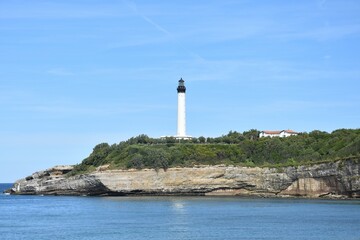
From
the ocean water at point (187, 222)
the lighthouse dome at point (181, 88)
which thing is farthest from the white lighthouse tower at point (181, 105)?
the ocean water at point (187, 222)

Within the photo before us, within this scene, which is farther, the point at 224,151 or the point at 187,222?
the point at 224,151

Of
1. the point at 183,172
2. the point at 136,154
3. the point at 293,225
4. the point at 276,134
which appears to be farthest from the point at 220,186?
the point at 293,225

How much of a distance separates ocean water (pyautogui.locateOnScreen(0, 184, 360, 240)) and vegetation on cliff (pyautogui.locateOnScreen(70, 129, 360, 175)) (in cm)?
2230

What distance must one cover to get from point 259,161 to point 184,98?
1654cm

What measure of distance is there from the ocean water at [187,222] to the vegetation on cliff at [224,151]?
73.1ft

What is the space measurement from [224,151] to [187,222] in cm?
4909

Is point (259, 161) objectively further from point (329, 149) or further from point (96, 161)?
point (96, 161)

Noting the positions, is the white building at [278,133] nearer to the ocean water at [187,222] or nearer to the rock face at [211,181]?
the rock face at [211,181]

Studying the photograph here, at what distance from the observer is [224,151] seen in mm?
100000

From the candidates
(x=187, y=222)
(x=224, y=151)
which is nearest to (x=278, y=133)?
(x=224, y=151)

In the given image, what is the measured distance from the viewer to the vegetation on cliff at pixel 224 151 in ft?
303

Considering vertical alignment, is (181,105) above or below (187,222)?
above

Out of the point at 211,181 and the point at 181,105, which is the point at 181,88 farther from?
the point at 211,181

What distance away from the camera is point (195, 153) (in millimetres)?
97188
